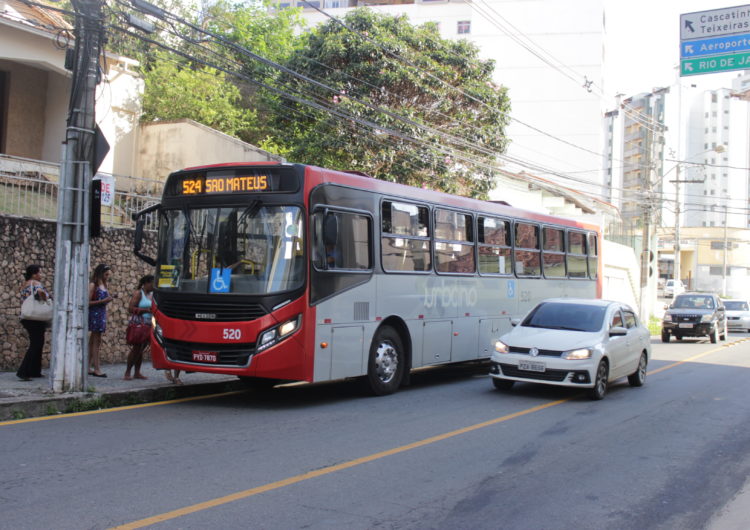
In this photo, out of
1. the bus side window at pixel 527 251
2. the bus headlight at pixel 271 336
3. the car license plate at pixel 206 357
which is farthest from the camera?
the bus side window at pixel 527 251

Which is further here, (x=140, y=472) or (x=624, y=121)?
(x=624, y=121)

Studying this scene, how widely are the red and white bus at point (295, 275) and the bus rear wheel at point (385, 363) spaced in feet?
0.07

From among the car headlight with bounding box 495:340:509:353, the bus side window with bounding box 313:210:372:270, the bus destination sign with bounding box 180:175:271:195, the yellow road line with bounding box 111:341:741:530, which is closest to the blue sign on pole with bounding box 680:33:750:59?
the car headlight with bounding box 495:340:509:353

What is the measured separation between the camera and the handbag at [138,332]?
11.7m

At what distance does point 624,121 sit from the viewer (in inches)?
3895

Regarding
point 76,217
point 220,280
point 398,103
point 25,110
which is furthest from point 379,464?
point 398,103

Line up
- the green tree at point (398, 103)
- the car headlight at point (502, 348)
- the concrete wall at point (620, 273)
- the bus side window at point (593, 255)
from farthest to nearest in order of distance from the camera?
the concrete wall at point (620, 273) → the green tree at point (398, 103) → the bus side window at point (593, 255) → the car headlight at point (502, 348)

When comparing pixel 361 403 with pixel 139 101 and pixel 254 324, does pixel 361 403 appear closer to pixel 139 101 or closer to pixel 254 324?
pixel 254 324

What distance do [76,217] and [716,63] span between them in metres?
11.0

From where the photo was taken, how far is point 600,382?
39.1 ft

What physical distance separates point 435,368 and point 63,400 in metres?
8.96

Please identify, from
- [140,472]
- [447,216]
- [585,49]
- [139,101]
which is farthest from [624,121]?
[140,472]

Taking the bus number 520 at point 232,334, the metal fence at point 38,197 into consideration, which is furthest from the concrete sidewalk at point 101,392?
the metal fence at point 38,197

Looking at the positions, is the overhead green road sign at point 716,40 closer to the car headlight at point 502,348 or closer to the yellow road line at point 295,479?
the car headlight at point 502,348
